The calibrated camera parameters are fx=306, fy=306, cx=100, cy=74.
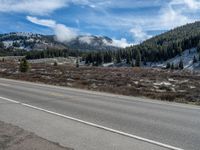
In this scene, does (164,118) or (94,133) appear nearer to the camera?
(94,133)

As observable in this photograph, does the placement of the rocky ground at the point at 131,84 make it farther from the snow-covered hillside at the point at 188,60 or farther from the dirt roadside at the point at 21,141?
the snow-covered hillside at the point at 188,60

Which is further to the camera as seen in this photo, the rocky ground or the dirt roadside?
the rocky ground

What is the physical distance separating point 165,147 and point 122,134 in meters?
1.44

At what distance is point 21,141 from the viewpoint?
22.9ft

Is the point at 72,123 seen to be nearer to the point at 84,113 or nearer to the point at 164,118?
the point at 84,113

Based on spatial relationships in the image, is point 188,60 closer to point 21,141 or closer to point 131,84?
point 131,84

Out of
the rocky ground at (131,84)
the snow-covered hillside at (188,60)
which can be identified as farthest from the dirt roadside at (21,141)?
the snow-covered hillside at (188,60)

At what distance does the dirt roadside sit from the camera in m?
6.47

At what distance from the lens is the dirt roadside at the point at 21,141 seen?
6.47 meters

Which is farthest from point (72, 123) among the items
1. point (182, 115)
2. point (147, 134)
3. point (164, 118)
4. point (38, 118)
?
point (182, 115)

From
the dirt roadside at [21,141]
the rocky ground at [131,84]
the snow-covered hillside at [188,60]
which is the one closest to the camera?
the dirt roadside at [21,141]

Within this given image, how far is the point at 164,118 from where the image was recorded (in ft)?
34.1

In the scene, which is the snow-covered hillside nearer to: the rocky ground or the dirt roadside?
the rocky ground

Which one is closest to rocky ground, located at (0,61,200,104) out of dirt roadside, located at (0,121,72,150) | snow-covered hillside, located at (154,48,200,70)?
dirt roadside, located at (0,121,72,150)
